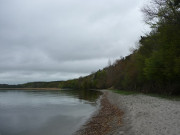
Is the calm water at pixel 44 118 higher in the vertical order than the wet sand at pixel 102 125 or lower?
lower

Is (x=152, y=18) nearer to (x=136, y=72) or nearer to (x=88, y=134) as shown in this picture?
(x=88, y=134)

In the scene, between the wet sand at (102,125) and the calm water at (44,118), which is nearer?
the wet sand at (102,125)

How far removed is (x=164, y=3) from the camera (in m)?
20.3

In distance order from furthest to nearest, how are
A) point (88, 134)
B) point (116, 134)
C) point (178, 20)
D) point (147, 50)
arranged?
point (147, 50) < point (178, 20) < point (88, 134) < point (116, 134)

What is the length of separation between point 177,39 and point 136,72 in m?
26.1

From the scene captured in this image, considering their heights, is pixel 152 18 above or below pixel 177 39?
above

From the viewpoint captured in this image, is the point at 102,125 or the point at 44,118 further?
the point at 44,118

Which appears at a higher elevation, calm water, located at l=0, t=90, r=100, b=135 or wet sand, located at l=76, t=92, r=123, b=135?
wet sand, located at l=76, t=92, r=123, b=135

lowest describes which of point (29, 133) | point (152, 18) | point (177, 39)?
point (29, 133)

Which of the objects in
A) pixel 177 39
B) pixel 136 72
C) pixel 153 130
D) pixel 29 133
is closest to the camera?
pixel 153 130

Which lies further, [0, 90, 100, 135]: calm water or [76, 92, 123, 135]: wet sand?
[0, 90, 100, 135]: calm water

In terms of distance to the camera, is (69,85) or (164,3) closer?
(164,3)

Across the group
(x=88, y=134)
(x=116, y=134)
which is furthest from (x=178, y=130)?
(x=88, y=134)

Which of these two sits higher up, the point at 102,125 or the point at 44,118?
the point at 102,125
